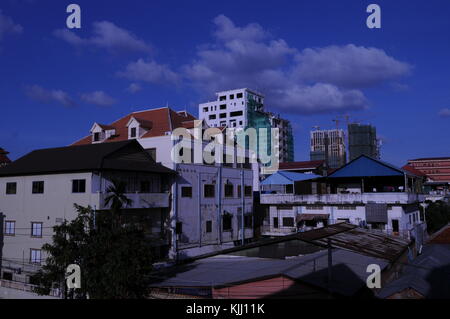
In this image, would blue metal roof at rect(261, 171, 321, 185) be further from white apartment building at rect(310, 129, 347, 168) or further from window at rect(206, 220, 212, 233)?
white apartment building at rect(310, 129, 347, 168)

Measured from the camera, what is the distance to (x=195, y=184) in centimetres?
4184

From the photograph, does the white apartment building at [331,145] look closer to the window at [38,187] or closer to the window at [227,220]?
the window at [227,220]

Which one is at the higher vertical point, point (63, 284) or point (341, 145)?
point (341, 145)

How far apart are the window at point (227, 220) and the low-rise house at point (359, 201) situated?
21.5 feet

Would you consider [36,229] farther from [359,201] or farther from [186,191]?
[359,201]

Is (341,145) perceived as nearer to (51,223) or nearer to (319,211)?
(319,211)

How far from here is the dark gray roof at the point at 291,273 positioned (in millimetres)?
18862

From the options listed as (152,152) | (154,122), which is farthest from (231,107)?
(152,152)

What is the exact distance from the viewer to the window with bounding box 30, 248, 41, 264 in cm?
3321

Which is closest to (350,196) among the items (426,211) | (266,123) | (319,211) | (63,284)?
(319,211)

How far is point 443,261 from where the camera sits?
2955 centimetres

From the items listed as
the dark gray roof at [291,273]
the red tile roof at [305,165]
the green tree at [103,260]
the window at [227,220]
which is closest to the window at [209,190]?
the window at [227,220]

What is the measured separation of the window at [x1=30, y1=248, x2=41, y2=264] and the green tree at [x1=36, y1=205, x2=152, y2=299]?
11.7 meters

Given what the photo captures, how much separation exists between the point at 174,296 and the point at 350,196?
30.1 m
